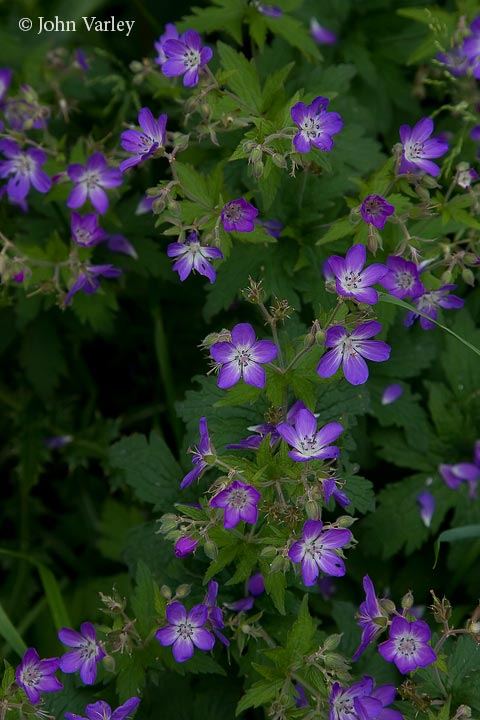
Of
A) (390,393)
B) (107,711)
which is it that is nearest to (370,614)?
(107,711)

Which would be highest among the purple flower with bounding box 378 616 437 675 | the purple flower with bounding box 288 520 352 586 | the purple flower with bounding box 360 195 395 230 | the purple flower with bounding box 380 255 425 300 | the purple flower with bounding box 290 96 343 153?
→ the purple flower with bounding box 290 96 343 153

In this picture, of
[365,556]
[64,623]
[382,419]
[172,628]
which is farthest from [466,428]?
[64,623]

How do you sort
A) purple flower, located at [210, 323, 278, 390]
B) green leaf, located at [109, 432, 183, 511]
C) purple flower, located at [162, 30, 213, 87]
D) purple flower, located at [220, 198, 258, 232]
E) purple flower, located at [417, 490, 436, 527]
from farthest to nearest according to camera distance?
purple flower, located at [417, 490, 436, 527], green leaf, located at [109, 432, 183, 511], purple flower, located at [162, 30, 213, 87], purple flower, located at [220, 198, 258, 232], purple flower, located at [210, 323, 278, 390]

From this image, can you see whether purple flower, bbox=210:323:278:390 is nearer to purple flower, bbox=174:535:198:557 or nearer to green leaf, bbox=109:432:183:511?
purple flower, bbox=174:535:198:557

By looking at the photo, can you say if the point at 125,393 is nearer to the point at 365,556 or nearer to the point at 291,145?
the point at 365,556

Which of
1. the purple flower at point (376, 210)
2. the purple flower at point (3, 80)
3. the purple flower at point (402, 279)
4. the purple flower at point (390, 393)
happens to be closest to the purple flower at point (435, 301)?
the purple flower at point (402, 279)

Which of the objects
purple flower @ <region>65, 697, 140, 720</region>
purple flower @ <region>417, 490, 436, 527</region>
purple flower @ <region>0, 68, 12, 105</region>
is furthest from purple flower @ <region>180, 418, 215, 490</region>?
purple flower @ <region>0, 68, 12, 105</region>

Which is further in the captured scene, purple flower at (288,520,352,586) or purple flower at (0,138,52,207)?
purple flower at (0,138,52,207)
